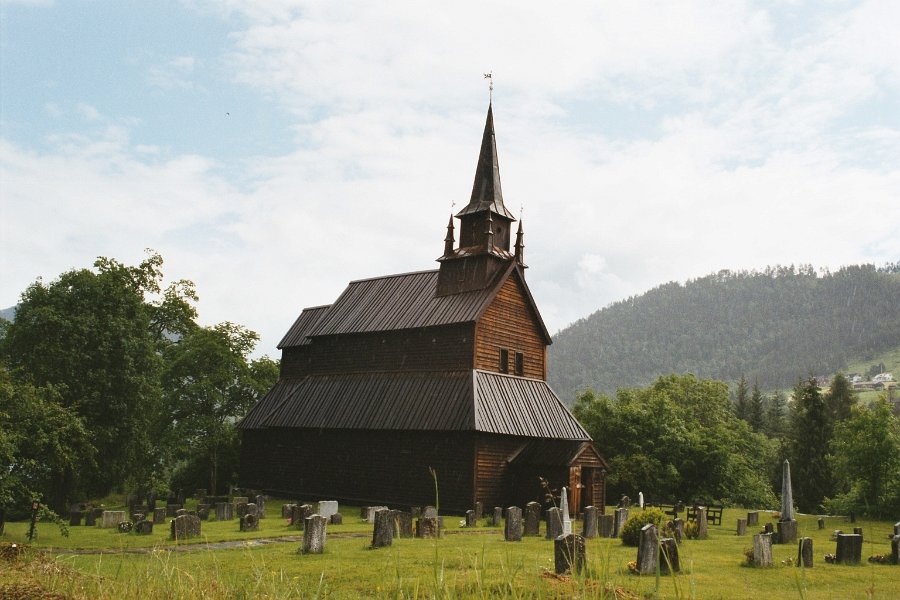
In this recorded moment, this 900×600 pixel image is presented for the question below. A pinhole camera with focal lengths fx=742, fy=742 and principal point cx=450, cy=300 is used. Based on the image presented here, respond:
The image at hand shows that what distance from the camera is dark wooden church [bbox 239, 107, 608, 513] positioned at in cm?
3366

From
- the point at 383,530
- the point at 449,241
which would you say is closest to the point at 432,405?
the point at 449,241

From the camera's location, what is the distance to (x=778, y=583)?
47.6 feet

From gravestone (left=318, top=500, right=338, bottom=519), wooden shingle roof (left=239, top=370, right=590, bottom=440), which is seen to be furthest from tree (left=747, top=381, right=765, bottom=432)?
gravestone (left=318, top=500, right=338, bottom=519)

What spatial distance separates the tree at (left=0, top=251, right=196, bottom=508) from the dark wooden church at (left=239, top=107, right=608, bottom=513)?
22.1 ft

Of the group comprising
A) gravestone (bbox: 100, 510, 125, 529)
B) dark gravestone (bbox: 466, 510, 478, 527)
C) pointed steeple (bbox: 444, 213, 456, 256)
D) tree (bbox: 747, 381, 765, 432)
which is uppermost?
pointed steeple (bbox: 444, 213, 456, 256)

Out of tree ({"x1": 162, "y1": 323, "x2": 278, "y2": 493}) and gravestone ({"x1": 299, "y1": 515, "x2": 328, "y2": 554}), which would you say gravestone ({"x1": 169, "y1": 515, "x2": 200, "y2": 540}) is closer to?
gravestone ({"x1": 299, "y1": 515, "x2": 328, "y2": 554})

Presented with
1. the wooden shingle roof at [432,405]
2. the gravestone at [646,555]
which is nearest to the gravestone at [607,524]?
the gravestone at [646,555]

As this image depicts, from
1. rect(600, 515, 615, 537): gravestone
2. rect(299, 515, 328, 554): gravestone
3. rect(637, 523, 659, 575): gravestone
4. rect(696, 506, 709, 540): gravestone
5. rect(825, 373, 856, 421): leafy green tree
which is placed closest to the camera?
rect(637, 523, 659, 575): gravestone

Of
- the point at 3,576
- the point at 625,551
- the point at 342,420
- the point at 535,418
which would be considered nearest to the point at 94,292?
the point at 342,420

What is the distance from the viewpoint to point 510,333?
38.1 meters

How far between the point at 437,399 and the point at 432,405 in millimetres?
383

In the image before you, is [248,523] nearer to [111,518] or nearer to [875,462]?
[111,518]

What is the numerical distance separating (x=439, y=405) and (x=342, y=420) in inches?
240

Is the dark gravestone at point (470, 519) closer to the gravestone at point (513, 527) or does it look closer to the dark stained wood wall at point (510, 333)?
the gravestone at point (513, 527)
